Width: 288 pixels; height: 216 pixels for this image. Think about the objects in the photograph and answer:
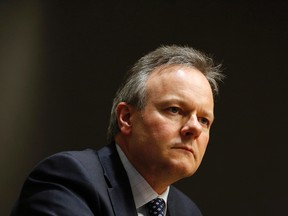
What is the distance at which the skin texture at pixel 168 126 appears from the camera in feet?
4.98

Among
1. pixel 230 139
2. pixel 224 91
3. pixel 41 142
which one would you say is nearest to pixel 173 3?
pixel 224 91

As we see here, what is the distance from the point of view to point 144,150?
1.56 meters

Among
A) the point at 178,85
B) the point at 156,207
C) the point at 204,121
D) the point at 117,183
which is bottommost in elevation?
the point at 156,207

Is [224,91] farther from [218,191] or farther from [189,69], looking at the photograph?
[189,69]

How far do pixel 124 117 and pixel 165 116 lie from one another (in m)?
0.18

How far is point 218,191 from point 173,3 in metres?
1.03

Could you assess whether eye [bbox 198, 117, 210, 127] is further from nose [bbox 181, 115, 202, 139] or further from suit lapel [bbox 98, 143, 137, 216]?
suit lapel [bbox 98, 143, 137, 216]

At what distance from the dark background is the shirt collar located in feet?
2.81

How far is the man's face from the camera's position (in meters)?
1.52

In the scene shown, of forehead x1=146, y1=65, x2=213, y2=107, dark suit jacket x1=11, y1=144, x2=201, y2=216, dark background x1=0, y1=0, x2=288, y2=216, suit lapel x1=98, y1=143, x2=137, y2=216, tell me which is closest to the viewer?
dark suit jacket x1=11, y1=144, x2=201, y2=216

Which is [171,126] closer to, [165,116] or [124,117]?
[165,116]

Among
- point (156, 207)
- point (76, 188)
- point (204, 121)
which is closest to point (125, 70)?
point (204, 121)

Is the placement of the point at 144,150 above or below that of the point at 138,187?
above

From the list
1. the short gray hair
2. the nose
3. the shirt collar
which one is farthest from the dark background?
the nose
